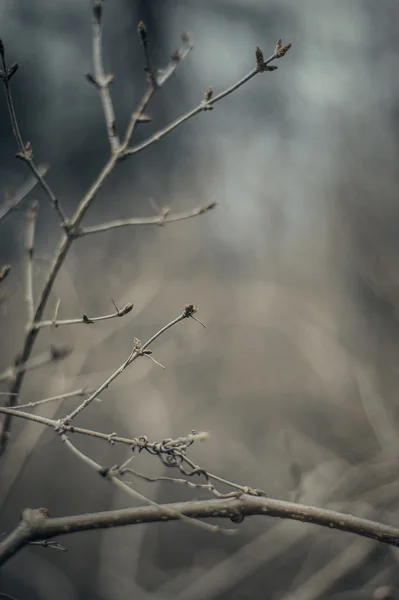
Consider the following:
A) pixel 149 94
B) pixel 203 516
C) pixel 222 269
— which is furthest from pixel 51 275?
pixel 222 269

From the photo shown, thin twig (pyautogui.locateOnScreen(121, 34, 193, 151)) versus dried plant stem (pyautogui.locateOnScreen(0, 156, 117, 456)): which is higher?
thin twig (pyautogui.locateOnScreen(121, 34, 193, 151))

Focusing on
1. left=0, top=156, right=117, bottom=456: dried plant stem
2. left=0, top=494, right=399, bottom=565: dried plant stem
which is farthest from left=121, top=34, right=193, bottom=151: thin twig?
left=0, top=494, right=399, bottom=565: dried plant stem

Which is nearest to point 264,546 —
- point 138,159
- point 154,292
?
point 154,292

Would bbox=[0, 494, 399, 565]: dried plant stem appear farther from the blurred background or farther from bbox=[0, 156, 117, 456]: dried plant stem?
the blurred background

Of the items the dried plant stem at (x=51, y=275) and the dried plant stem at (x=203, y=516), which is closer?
the dried plant stem at (x=203, y=516)

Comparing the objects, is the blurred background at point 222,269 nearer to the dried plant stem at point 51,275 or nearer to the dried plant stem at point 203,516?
the dried plant stem at point 51,275

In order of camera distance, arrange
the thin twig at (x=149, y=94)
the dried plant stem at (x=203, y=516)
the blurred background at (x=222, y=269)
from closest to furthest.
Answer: the dried plant stem at (x=203, y=516), the thin twig at (x=149, y=94), the blurred background at (x=222, y=269)

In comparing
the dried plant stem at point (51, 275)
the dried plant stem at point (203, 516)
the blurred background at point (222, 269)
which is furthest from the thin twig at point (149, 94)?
the blurred background at point (222, 269)
